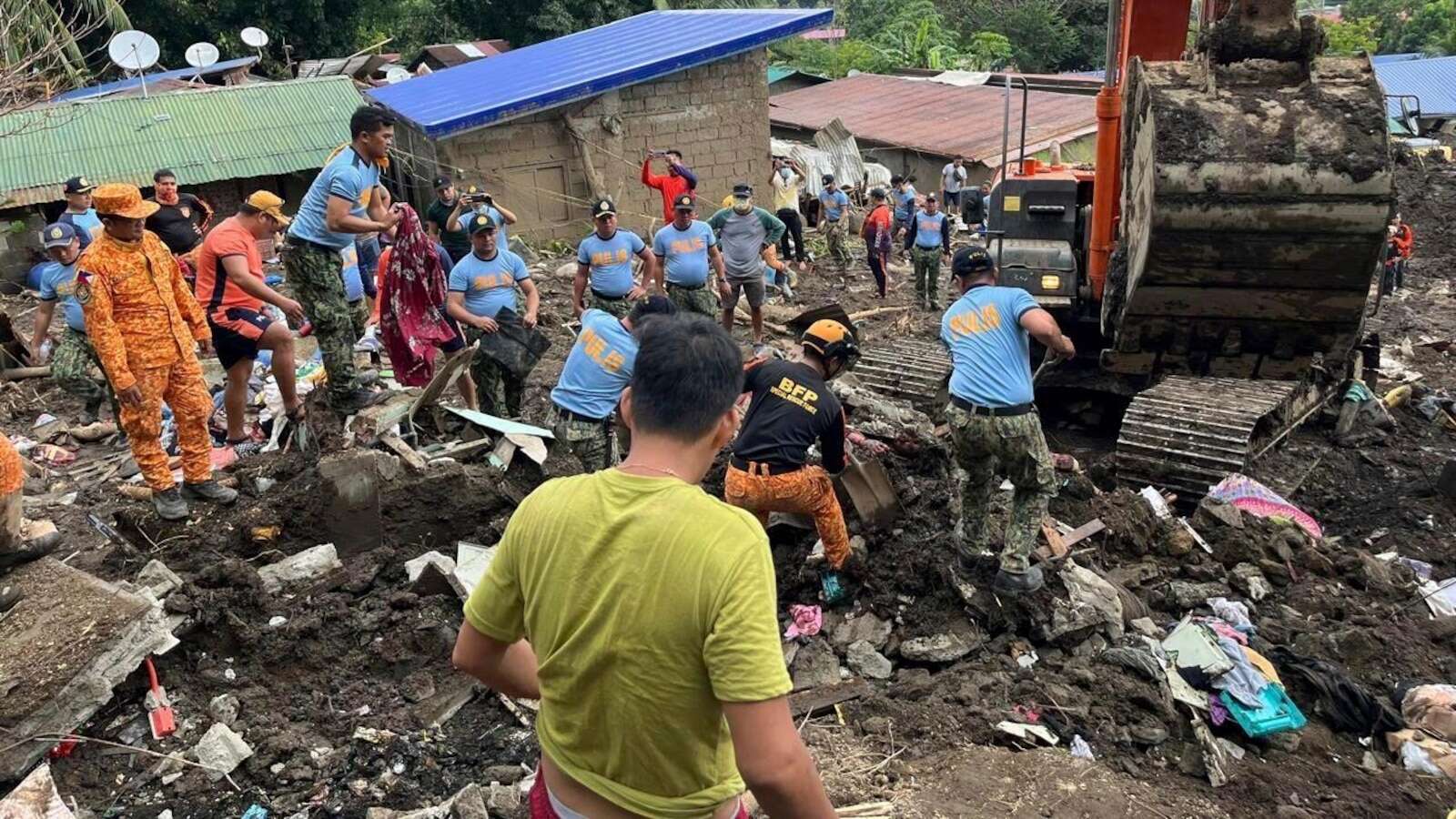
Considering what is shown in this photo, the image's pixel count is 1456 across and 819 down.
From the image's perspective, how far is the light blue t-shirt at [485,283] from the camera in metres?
7.11

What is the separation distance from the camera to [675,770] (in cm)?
195

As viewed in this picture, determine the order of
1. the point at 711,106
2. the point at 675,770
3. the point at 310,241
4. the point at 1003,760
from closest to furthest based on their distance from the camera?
1. the point at 675,770
2. the point at 1003,760
3. the point at 310,241
4. the point at 711,106

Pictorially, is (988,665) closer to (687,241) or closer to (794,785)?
(794,785)

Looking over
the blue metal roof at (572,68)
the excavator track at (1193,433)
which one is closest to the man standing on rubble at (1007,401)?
the excavator track at (1193,433)

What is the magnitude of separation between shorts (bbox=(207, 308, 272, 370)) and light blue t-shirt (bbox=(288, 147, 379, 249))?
1.80ft

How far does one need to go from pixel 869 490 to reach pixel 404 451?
277 cm

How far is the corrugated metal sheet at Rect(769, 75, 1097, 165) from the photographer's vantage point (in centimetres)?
2123

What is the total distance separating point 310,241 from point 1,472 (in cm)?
223

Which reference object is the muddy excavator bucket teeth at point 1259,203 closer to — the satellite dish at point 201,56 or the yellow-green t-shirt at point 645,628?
the yellow-green t-shirt at point 645,628

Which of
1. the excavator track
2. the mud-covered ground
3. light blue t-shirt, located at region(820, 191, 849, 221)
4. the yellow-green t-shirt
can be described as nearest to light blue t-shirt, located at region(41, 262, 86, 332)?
the mud-covered ground

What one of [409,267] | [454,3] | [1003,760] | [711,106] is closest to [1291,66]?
[1003,760]

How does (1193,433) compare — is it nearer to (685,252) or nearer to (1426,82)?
(685,252)

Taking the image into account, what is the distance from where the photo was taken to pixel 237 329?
6.16 m

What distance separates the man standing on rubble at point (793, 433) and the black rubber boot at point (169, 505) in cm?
306
